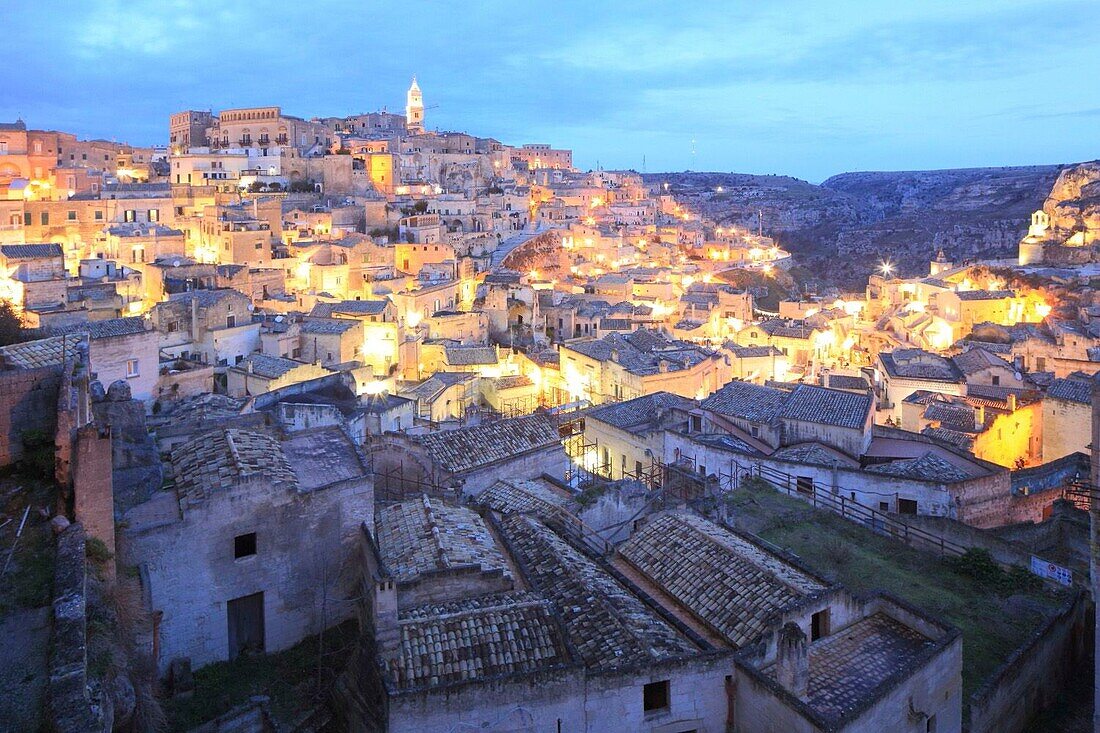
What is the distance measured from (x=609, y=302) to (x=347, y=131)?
4126 centimetres

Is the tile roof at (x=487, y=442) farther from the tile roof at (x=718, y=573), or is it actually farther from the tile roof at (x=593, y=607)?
the tile roof at (x=718, y=573)

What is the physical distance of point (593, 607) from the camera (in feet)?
32.1

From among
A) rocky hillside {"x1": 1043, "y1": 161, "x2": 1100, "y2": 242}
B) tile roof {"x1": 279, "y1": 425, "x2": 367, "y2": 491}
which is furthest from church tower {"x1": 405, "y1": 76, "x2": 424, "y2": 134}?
tile roof {"x1": 279, "y1": 425, "x2": 367, "y2": 491}

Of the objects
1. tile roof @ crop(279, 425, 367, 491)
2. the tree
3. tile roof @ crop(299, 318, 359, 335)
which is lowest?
tile roof @ crop(279, 425, 367, 491)

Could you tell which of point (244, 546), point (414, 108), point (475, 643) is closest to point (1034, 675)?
point (475, 643)

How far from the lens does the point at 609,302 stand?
2004 inches

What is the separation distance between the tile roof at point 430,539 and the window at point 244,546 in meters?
1.62

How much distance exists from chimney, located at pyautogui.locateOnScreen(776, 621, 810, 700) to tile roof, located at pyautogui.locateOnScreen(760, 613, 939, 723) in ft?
0.55

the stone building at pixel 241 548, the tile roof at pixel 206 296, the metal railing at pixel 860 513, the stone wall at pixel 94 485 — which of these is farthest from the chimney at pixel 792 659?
the tile roof at pixel 206 296

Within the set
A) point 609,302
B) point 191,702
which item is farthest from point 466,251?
point 191,702

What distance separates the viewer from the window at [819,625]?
9.98 meters

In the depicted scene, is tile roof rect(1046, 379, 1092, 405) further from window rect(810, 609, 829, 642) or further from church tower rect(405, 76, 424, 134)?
church tower rect(405, 76, 424, 134)

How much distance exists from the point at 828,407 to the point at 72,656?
18432 mm

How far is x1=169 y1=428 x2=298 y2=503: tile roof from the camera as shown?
994 centimetres
